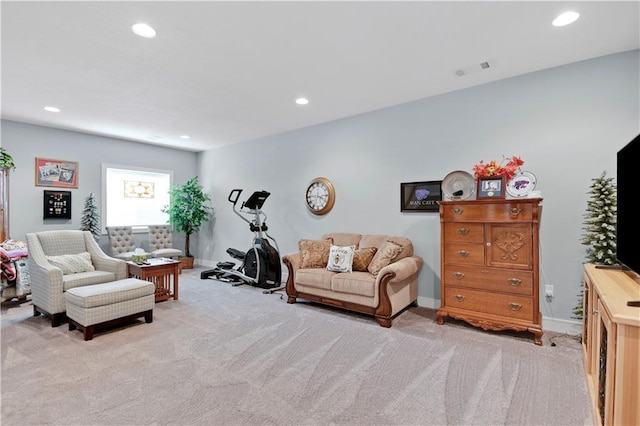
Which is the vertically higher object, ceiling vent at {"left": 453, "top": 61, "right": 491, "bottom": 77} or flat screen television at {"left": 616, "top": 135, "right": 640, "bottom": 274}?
ceiling vent at {"left": 453, "top": 61, "right": 491, "bottom": 77}

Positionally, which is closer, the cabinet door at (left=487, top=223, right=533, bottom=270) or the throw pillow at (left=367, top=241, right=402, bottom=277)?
the cabinet door at (left=487, top=223, right=533, bottom=270)

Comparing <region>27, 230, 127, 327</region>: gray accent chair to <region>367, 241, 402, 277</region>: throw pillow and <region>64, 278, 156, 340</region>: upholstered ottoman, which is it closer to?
<region>64, 278, 156, 340</region>: upholstered ottoman

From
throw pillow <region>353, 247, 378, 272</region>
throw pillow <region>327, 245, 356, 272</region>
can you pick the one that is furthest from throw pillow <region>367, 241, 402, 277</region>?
throw pillow <region>327, 245, 356, 272</region>

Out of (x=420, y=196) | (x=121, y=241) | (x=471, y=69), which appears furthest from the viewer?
(x=121, y=241)

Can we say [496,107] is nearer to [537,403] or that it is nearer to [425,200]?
[425,200]

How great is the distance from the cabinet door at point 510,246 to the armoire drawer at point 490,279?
76 millimetres

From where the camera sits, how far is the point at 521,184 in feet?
10.9

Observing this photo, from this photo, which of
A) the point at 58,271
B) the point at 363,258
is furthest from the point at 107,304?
the point at 363,258

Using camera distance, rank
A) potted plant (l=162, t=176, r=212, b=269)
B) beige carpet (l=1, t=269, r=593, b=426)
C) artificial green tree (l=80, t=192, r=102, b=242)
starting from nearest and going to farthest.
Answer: beige carpet (l=1, t=269, r=593, b=426)
artificial green tree (l=80, t=192, r=102, b=242)
potted plant (l=162, t=176, r=212, b=269)

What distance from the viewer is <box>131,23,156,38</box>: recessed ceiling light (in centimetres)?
259

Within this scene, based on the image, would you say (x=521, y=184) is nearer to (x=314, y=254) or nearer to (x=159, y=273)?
(x=314, y=254)

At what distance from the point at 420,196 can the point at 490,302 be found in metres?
1.57

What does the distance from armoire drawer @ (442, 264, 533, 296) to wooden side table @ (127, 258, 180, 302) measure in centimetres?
366

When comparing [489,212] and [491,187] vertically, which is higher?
[491,187]
